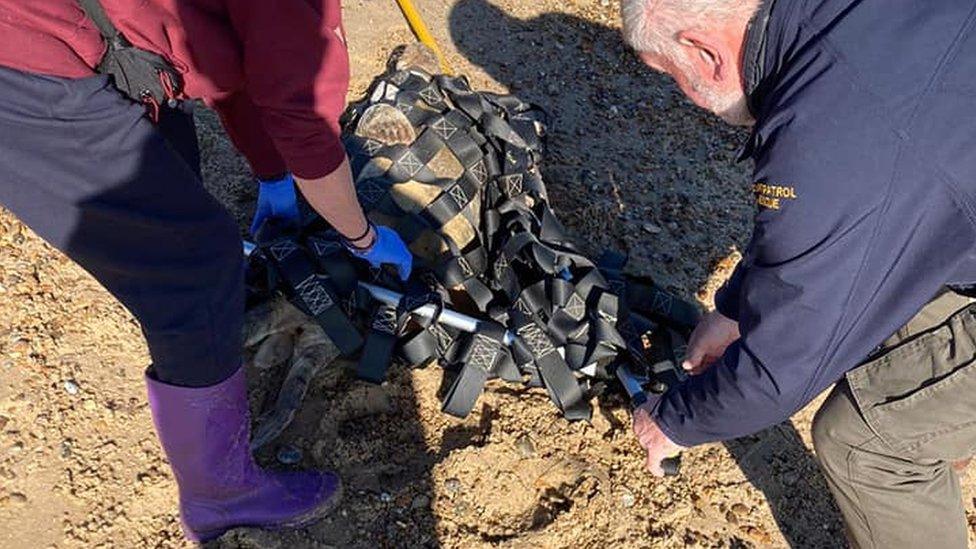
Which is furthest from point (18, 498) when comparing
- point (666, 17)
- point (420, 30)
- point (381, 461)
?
point (420, 30)

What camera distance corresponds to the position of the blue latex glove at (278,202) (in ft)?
10.8

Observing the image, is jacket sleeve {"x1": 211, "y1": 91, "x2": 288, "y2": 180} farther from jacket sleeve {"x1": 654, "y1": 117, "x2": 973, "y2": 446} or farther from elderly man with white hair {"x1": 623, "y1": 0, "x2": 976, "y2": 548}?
jacket sleeve {"x1": 654, "y1": 117, "x2": 973, "y2": 446}

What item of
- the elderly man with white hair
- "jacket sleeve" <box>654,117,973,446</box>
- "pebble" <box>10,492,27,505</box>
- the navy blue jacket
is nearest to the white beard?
the elderly man with white hair

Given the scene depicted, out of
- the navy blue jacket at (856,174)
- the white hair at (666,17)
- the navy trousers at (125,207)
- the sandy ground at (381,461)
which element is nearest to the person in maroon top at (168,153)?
the navy trousers at (125,207)

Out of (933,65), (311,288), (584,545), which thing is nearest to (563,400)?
(584,545)

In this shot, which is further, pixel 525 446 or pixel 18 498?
pixel 525 446

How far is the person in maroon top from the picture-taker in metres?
1.82

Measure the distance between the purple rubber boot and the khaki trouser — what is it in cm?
153

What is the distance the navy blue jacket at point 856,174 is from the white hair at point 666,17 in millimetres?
108

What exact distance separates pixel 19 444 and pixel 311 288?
103 cm

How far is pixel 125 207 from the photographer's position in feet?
6.41

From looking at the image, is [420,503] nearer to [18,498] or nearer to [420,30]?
[18,498]

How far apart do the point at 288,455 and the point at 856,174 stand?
1971 mm

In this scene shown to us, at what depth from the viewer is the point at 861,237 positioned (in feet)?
6.22
